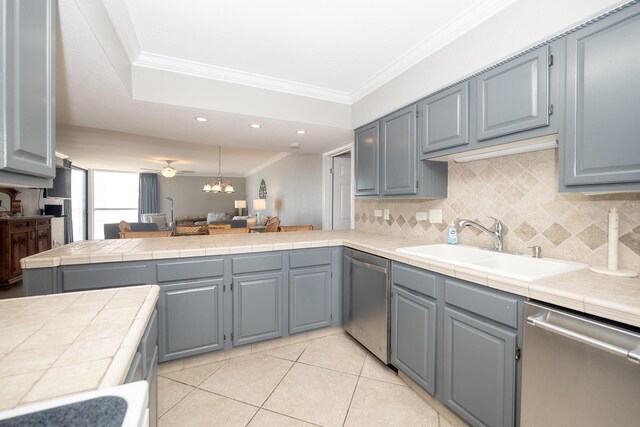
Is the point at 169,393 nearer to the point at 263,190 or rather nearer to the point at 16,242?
the point at 16,242

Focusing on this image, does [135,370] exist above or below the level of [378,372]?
above

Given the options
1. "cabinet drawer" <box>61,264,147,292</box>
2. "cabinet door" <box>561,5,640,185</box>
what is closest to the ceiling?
"cabinet door" <box>561,5,640,185</box>

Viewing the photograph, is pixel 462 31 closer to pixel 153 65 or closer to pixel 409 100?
pixel 409 100

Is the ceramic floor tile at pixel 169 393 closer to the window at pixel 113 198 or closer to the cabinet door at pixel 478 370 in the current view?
the cabinet door at pixel 478 370

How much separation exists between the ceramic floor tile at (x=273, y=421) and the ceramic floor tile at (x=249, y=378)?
0.12 m

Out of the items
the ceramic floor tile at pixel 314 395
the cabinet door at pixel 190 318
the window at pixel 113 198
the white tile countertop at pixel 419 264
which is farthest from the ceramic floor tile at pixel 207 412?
the window at pixel 113 198

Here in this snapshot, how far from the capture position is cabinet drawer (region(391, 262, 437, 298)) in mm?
1651

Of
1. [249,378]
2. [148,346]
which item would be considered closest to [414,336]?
[249,378]

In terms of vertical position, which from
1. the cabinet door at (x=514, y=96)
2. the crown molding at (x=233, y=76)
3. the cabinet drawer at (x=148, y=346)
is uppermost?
the crown molding at (x=233, y=76)

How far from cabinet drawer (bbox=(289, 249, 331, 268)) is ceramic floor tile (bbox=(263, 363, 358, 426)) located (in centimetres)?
80

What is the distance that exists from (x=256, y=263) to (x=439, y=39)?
2099 mm

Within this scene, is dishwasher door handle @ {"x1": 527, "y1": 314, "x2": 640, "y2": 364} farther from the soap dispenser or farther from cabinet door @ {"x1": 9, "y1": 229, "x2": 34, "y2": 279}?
cabinet door @ {"x1": 9, "y1": 229, "x2": 34, "y2": 279}

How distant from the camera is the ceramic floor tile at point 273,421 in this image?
1.60 m

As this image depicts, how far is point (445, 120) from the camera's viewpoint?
1875 millimetres
